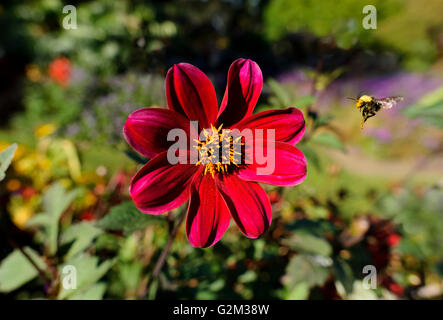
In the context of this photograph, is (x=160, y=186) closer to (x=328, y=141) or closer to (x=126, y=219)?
(x=126, y=219)

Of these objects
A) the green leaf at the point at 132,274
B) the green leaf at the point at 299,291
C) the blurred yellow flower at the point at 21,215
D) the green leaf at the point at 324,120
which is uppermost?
the green leaf at the point at 324,120

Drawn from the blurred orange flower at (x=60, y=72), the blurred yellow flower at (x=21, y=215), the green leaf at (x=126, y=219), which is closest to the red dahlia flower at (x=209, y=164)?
the green leaf at (x=126, y=219)

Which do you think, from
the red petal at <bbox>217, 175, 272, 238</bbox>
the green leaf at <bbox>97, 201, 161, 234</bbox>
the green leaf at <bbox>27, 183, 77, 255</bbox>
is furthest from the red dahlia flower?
the green leaf at <bbox>27, 183, 77, 255</bbox>

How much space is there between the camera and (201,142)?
640 millimetres

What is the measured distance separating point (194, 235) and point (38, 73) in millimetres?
4928

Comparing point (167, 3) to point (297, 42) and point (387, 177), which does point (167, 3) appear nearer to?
point (297, 42)

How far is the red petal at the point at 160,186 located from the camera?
0.54 m

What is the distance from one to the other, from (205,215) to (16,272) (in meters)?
0.58

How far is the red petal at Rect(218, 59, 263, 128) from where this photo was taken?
23.0 inches

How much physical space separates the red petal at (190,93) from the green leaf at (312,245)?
0.51m

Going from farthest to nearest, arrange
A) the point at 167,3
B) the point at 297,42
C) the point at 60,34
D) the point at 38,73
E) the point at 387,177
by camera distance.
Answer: the point at 297,42, the point at 167,3, the point at 60,34, the point at 38,73, the point at 387,177

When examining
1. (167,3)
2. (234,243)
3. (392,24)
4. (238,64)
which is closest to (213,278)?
(234,243)

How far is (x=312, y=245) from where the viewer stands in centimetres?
88

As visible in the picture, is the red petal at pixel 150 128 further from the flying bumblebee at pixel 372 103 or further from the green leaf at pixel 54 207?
the green leaf at pixel 54 207
